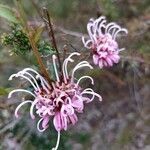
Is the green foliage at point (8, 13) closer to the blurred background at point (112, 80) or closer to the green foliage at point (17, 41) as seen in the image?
the green foliage at point (17, 41)

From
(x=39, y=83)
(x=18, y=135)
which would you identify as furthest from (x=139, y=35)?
(x=39, y=83)

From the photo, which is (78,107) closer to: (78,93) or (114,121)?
(78,93)

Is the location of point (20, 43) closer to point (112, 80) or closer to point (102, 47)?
point (102, 47)

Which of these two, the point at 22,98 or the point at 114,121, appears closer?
the point at 22,98

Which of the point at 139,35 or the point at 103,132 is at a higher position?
the point at 139,35

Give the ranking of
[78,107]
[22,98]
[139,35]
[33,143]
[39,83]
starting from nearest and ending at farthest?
[78,107] < [39,83] < [22,98] < [33,143] < [139,35]

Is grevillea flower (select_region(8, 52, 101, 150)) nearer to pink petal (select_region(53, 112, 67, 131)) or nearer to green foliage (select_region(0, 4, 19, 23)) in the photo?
pink petal (select_region(53, 112, 67, 131))

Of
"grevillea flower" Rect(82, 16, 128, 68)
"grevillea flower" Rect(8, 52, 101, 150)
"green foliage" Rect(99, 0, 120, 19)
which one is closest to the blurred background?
"green foliage" Rect(99, 0, 120, 19)

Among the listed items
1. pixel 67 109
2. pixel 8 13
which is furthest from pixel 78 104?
pixel 8 13
